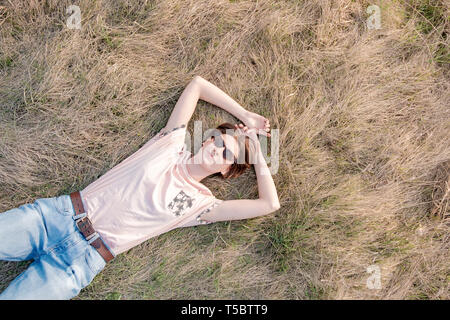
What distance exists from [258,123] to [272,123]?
0.65ft

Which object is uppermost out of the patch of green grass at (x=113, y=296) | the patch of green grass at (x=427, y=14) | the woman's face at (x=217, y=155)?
the patch of green grass at (x=427, y=14)

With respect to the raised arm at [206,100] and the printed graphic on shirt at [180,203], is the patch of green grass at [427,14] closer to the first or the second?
the raised arm at [206,100]

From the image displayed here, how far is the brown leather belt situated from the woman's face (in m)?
1.06

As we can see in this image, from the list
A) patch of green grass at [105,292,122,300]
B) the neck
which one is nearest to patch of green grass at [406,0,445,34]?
the neck

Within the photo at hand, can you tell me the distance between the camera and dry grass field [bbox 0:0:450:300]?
3.15 metres

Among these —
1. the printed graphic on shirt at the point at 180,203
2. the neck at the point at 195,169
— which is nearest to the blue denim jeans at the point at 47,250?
the printed graphic on shirt at the point at 180,203

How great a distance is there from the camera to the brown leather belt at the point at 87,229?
108 inches

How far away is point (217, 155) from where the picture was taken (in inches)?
108

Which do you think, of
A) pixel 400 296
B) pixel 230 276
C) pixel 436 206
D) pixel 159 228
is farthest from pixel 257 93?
pixel 400 296

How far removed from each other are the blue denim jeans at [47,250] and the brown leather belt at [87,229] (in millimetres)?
38

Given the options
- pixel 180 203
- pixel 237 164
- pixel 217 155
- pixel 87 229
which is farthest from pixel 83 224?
pixel 237 164

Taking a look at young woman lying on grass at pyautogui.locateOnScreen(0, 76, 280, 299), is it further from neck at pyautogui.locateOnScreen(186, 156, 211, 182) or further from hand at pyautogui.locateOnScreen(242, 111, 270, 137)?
hand at pyautogui.locateOnScreen(242, 111, 270, 137)
